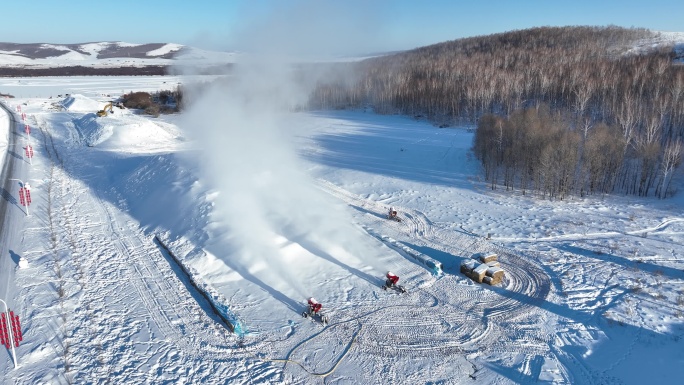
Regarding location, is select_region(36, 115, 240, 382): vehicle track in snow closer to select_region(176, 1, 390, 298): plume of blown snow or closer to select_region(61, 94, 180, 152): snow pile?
select_region(176, 1, 390, 298): plume of blown snow

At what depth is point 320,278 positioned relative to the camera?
15.1 metres

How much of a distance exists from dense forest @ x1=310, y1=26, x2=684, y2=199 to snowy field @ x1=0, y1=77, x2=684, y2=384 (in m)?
2.20

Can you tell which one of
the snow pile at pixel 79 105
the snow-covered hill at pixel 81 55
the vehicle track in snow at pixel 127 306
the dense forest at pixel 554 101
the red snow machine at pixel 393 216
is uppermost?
the snow-covered hill at pixel 81 55

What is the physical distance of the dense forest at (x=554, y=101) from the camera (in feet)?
83.3

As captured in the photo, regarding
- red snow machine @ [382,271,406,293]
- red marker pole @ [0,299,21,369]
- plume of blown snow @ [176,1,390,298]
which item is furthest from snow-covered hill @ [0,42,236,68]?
red snow machine @ [382,271,406,293]

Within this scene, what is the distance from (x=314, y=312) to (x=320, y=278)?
231cm

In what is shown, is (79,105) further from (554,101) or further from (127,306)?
(554,101)

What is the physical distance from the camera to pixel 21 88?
270ft

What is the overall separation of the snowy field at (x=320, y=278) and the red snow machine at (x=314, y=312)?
305 mm

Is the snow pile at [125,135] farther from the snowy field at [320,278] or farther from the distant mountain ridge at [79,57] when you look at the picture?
the distant mountain ridge at [79,57]

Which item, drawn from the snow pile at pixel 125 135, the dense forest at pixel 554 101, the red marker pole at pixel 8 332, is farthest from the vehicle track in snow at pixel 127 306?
the dense forest at pixel 554 101

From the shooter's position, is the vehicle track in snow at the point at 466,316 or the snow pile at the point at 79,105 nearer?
the vehicle track in snow at the point at 466,316

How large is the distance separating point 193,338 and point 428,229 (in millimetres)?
11743

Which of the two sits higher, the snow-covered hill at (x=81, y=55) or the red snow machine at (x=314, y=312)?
the snow-covered hill at (x=81, y=55)
